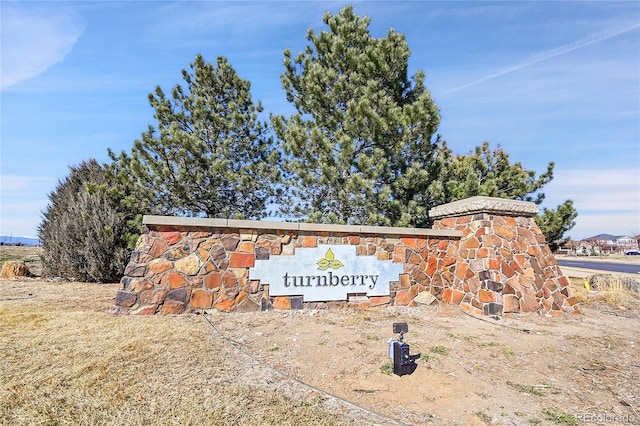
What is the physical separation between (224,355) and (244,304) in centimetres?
245

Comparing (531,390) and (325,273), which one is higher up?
(325,273)

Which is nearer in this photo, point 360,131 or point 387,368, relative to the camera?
point 387,368

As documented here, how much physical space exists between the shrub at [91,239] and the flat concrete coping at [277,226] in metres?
5.16

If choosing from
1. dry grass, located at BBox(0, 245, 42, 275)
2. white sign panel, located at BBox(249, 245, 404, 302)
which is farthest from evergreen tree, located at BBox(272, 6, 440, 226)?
dry grass, located at BBox(0, 245, 42, 275)

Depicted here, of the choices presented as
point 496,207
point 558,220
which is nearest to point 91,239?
point 496,207

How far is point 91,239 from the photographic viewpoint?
404 inches

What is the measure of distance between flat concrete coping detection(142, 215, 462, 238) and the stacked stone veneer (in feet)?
0.06

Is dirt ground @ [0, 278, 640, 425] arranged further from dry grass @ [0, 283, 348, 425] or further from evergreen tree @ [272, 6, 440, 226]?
Result: evergreen tree @ [272, 6, 440, 226]

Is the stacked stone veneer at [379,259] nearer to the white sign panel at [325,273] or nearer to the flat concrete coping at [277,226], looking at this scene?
the flat concrete coping at [277,226]

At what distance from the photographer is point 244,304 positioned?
6.57 m

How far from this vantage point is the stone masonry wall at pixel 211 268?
612cm

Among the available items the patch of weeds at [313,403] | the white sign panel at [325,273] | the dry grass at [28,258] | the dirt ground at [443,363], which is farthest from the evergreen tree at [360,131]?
the dry grass at [28,258]

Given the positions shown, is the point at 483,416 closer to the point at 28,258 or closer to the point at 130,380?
the point at 130,380

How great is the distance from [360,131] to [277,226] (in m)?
5.13
